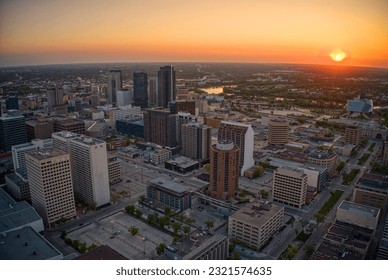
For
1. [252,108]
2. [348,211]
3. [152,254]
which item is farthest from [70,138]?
[252,108]

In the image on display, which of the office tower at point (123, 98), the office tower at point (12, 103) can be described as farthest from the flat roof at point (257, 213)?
the office tower at point (123, 98)

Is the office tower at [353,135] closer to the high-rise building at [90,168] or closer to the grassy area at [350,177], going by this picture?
the grassy area at [350,177]

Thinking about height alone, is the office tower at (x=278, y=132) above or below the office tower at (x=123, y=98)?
below

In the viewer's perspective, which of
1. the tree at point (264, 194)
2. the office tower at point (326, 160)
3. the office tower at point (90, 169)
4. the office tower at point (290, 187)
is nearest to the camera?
the office tower at point (90, 169)

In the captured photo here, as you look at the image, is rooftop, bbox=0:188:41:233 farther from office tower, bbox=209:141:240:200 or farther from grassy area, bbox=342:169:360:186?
grassy area, bbox=342:169:360:186

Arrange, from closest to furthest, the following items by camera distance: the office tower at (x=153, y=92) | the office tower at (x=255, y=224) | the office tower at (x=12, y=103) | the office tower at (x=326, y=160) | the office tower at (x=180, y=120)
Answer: the office tower at (x=255, y=224) < the office tower at (x=326, y=160) < the office tower at (x=180, y=120) < the office tower at (x=12, y=103) < the office tower at (x=153, y=92)

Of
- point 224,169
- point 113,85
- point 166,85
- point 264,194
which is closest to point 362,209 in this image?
point 264,194

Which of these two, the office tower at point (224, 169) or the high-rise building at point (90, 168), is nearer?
the high-rise building at point (90, 168)

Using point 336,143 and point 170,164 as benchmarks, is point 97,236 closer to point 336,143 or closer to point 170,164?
point 170,164

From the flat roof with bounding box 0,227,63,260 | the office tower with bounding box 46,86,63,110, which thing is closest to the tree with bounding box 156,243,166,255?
the flat roof with bounding box 0,227,63,260
